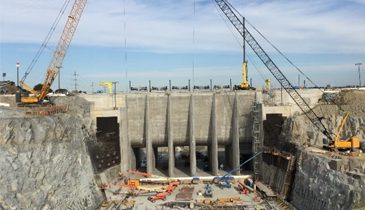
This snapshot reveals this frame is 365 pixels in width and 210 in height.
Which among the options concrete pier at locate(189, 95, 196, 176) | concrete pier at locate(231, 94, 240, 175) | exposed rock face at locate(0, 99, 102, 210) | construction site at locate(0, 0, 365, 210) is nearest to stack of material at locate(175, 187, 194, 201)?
construction site at locate(0, 0, 365, 210)

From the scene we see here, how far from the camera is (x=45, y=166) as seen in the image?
43.2 m

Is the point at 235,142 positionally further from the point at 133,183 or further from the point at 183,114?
the point at 133,183

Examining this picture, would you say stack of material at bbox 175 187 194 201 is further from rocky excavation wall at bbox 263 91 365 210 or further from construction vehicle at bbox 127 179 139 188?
rocky excavation wall at bbox 263 91 365 210

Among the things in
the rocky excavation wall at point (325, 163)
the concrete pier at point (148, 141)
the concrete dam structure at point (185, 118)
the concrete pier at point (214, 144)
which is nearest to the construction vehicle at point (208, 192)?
the concrete pier at point (214, 144)

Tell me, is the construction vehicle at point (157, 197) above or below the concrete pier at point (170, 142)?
below

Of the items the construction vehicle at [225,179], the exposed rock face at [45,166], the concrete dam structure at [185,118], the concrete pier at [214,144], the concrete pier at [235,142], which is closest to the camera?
the exposed rock face at [45,166]

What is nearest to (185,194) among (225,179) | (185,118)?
(225,179)

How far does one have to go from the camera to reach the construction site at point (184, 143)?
42.3 m

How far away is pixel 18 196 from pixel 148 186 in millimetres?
26632

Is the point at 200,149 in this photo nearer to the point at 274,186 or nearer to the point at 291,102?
the point at 291,102

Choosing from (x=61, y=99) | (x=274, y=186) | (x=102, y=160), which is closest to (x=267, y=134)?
(x=274, y=186)

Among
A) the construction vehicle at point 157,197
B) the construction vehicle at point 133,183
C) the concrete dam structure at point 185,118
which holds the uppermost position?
the concrete dam structure at point 185,118

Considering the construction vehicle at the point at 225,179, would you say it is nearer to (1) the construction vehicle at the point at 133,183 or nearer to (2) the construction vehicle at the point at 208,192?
(2) the construction vehicle at the point at 208,192

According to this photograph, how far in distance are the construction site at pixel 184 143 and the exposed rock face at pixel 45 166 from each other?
12 centimetres
